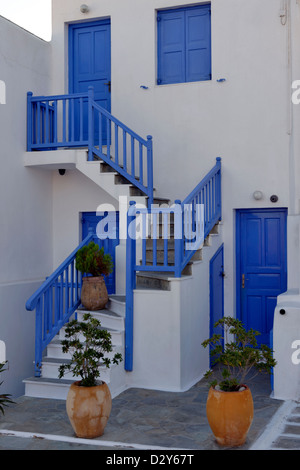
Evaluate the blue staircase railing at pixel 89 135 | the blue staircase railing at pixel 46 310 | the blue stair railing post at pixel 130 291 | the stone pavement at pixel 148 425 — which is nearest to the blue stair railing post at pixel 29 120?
the blue staircase railing at pixel 89 135

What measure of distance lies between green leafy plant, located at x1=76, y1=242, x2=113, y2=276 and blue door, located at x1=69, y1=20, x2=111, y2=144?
8.61ft

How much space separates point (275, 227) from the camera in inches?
363

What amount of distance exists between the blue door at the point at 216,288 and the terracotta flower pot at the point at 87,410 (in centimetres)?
326

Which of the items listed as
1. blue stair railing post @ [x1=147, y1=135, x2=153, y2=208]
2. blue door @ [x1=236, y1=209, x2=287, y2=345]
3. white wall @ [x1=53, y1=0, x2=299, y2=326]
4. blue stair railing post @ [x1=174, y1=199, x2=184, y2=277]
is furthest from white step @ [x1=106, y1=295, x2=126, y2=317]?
blue door @ [x1=236, y1=209, x2=287, y2=345]

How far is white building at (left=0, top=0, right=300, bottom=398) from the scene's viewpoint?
902 cm

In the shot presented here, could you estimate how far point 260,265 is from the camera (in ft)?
30.4

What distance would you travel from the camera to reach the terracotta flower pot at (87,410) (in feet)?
18.6

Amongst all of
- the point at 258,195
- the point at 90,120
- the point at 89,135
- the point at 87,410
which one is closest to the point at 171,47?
the point at 90,120

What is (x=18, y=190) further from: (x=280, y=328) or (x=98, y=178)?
(x=280, y=328)

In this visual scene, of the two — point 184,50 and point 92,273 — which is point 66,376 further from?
point 184,50

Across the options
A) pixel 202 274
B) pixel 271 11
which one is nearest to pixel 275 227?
pixel 202 274

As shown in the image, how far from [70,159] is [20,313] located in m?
2.66

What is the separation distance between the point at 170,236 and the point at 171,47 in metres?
3.52

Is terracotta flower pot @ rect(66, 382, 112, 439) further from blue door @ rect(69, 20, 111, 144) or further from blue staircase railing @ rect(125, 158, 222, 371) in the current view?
blue door @ rect(69, 20, 111, 144)
